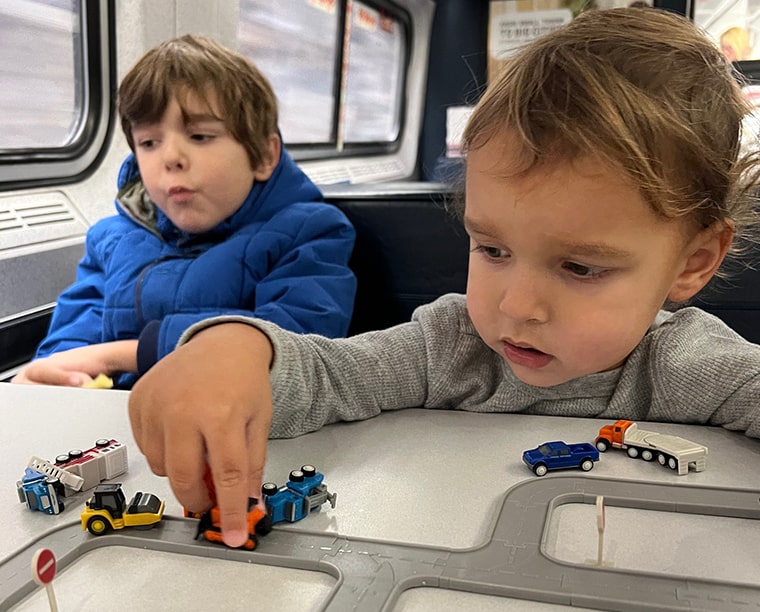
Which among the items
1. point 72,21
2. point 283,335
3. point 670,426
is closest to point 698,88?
point 670,426

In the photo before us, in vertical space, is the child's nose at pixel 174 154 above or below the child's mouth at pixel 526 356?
above

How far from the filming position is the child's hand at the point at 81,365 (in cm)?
131

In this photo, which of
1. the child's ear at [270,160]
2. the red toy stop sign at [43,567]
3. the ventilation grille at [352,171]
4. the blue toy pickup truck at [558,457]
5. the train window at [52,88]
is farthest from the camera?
the ventilation grille at [352,171]

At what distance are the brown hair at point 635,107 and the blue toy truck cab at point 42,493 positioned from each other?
1.60 feet

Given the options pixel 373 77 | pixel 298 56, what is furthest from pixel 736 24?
pixel 298 56

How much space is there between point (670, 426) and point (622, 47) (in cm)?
39

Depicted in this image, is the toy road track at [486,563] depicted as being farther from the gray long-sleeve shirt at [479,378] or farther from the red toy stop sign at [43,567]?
the gray long-sleeve shirt at [479,378]

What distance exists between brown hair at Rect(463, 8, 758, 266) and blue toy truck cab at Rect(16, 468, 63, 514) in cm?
49

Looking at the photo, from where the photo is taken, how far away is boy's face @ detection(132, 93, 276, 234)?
141 centimetres

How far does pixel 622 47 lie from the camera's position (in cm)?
73

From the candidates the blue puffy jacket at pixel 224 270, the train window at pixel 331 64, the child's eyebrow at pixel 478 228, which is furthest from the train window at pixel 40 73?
the child's eyebrow at pixel 478 228

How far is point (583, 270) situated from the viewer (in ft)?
2.31

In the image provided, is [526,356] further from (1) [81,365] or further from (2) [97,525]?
(1) [81,365]

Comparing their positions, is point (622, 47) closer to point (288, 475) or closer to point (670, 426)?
point (670, 426)
